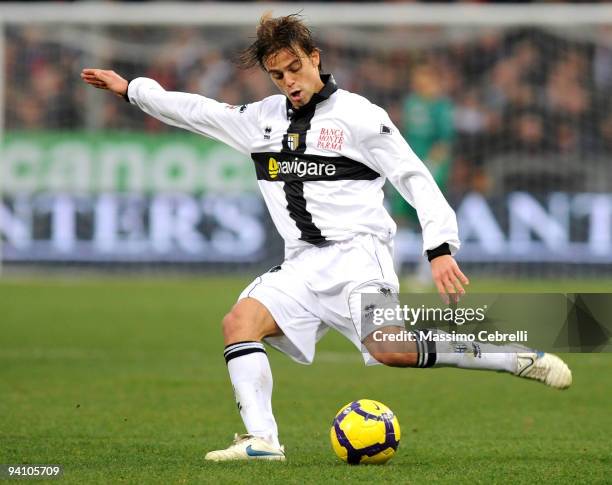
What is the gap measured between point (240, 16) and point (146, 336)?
759 cm

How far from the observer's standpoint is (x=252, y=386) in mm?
5895

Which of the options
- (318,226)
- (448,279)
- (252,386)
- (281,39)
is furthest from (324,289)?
(281,39)

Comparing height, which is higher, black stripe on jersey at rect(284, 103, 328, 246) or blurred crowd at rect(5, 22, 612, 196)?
blurred crowd at rect(5, 22, 612, 196)

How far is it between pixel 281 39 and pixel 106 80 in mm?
1067

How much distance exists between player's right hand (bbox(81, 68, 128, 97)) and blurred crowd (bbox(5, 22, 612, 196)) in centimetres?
1184

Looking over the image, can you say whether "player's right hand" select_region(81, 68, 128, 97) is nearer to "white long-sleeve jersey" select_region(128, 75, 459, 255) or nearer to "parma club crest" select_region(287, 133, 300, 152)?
"white long-sleeve jersey" select_region(128, 75, 459, 255)

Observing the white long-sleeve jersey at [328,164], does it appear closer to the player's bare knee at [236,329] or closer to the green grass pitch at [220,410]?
the player's bare knee at [236,329]

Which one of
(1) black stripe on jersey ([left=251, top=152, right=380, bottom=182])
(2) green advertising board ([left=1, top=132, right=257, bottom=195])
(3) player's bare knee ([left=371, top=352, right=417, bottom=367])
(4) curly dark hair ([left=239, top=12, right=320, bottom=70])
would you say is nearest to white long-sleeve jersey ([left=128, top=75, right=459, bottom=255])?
(1) black stripe on jersey ([left=251, top=152, right=380, bottom=182])

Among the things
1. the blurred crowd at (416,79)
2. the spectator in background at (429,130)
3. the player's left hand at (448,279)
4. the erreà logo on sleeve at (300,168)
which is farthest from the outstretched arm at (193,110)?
the blurred crowd at (416,79)

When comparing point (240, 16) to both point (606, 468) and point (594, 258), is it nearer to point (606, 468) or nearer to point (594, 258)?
point (594, 258)

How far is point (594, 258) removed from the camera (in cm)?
1733

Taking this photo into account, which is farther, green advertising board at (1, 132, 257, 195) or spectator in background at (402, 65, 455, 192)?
green advertising board at (1, 132, 257, 195)

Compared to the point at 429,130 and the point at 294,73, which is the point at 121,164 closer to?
the point at 429,130

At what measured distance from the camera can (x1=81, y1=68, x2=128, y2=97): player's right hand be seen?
657 cm
